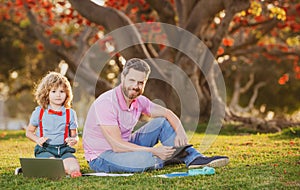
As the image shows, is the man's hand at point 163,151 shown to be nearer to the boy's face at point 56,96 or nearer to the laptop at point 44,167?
the laptop at point 44,167

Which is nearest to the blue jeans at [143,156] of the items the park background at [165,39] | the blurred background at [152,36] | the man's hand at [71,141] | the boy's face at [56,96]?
the man's hand at [71,141]

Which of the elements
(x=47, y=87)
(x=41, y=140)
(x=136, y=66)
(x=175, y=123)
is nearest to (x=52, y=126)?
(x=41, y=140)

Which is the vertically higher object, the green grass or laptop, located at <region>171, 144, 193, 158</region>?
laptop, located at <region>171, 144, 193, 158</region>

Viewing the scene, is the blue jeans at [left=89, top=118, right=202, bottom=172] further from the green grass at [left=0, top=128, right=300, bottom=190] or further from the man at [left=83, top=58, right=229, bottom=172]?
the green grass at [left=0, top=128, right=300, bottom=190]

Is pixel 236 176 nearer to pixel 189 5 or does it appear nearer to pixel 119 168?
pixel 119 168

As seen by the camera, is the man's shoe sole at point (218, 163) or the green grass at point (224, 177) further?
the man's shoe sole at point (218, 163)

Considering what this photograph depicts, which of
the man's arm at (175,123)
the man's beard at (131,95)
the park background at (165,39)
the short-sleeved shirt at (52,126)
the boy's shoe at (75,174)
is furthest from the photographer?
the park background at (165,39)

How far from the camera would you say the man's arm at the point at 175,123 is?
18.7 feet

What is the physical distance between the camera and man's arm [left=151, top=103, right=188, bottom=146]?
5.69 meters

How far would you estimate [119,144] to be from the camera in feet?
17.8

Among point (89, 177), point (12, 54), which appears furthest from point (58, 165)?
point (12, 54)

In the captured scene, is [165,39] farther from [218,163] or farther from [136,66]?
[136,66]

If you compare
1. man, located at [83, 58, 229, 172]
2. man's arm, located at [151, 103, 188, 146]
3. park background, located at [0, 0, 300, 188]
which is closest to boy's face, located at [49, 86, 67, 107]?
man, located at [83, 58, 229, 172]

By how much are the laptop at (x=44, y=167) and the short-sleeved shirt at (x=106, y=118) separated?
1.83 feet
